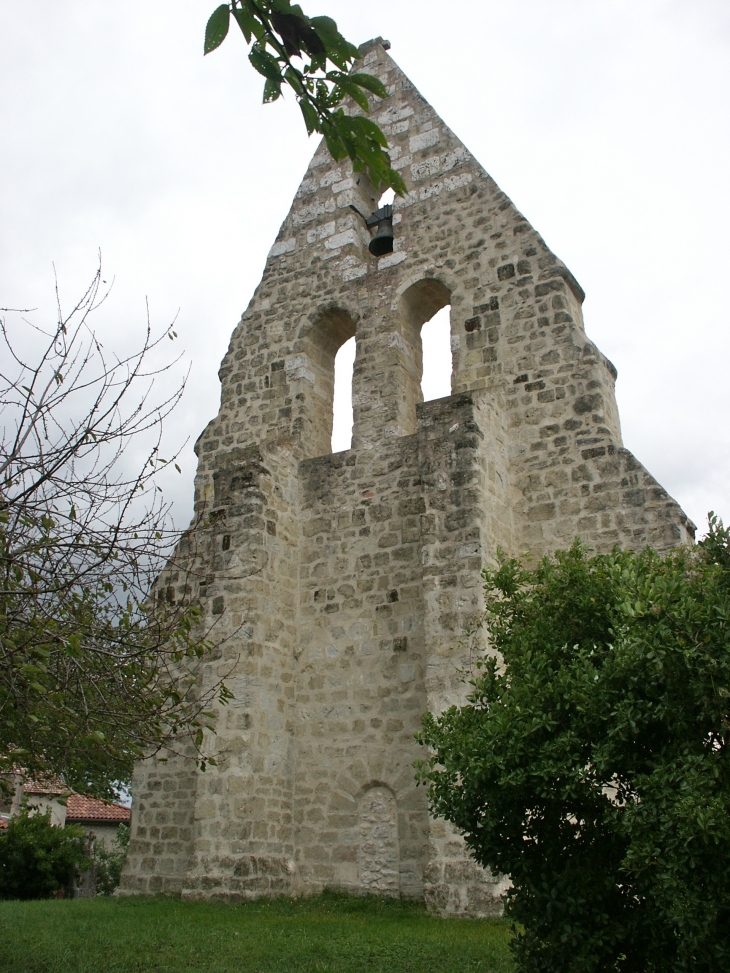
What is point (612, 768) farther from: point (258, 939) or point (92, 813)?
point (92, 813)

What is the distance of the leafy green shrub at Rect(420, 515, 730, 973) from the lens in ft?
11.6

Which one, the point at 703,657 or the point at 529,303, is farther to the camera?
the point at 529,303

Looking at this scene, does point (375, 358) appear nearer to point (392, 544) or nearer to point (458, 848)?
point (392, 544)

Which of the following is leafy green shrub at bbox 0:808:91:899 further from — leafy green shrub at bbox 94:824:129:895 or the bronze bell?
the bronze bell

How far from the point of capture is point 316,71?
318 centimetres

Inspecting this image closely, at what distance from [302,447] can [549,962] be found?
6.97 meters

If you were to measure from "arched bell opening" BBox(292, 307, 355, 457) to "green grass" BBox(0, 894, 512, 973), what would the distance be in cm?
507

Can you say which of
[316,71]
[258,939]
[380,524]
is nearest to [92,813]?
[380,524]

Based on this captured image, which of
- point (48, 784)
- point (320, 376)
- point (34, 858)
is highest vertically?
point (320, 376)

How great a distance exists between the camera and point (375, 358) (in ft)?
33.2

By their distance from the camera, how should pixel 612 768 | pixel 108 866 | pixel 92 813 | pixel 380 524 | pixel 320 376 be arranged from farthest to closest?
pixel 92 813 → pixel 108 866 → pixel 320 376 → pixel 380 524 → pixel 612 768

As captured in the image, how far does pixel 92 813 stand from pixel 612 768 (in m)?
24.9

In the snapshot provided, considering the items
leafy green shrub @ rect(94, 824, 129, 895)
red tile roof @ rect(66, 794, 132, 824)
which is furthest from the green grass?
red tile roof @ rect(66, 794, 132, 824)

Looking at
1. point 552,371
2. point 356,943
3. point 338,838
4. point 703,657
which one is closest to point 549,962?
point 703,657
